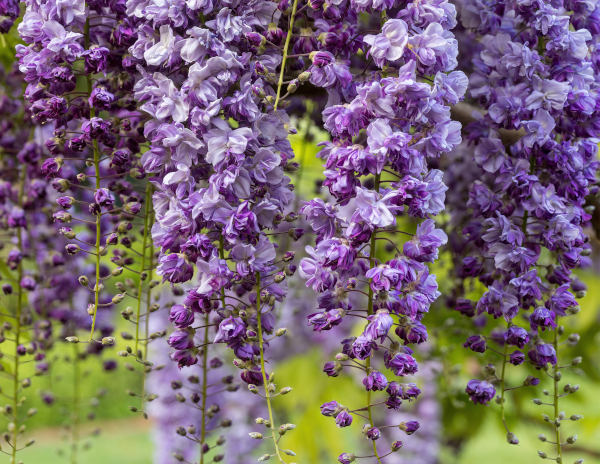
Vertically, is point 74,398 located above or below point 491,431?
above

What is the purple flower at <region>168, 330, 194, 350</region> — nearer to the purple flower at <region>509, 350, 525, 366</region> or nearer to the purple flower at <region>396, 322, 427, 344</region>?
the purple flower at <region>396, 322, 427, 344</region>

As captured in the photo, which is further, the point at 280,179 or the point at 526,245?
the point at 526,245

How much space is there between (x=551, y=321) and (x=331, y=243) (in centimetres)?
22

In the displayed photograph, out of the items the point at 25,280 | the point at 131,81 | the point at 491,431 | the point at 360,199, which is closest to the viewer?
the point at 360,199

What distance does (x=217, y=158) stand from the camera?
51 centimetres

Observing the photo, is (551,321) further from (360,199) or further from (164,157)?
(164,157)

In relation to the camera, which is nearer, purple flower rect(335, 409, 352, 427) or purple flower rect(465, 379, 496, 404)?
purple flower rect(335, 409, 352, 427)

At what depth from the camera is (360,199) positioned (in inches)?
19.5

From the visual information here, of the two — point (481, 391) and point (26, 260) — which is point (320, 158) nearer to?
point (481, 391)

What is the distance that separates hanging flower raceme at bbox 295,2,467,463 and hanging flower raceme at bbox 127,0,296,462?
0.04 metres

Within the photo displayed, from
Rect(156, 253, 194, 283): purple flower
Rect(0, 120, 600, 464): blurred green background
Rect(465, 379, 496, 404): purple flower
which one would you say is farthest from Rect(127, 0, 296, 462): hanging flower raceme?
Rect(0, 120, 600, 464): blurred green background

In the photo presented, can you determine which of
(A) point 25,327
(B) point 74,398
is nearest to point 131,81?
(A) point 25,327

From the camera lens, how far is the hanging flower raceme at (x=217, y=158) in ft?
1.68

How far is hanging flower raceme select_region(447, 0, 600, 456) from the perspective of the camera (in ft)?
2.03
